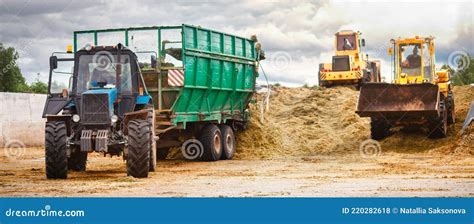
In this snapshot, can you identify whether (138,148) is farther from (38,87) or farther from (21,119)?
(38,87)

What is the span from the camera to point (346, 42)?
3688 cm

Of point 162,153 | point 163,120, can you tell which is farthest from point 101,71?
point 162,153

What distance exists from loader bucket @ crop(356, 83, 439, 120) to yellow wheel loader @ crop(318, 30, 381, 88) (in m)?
13.9

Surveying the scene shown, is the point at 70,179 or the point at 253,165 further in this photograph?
the point at 253,165

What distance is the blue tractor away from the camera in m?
15.1

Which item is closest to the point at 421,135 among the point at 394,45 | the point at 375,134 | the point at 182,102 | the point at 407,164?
the point at 375,134

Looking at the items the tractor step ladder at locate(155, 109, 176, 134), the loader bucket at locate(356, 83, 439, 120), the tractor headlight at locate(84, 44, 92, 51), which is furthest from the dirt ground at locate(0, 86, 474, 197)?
the tractor headlight at locate(84, 44, 92, 51)

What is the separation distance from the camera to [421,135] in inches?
936

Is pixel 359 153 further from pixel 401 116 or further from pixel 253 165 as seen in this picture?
pixel 253 165

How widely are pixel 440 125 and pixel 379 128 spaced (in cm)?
167

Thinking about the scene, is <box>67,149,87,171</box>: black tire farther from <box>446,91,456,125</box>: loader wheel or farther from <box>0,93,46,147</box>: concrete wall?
<box>446,91,456,125</box>: loader wheel

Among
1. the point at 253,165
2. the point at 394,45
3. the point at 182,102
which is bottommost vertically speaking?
the point at 253,165

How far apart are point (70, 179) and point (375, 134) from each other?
11.1 meters

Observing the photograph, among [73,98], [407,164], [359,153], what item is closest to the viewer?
[73,98]
